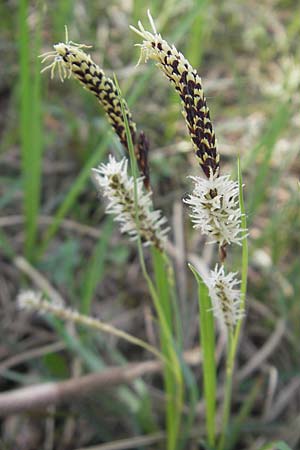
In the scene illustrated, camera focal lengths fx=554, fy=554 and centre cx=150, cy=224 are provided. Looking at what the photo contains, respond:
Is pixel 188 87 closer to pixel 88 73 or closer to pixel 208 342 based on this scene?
pixel 88 73

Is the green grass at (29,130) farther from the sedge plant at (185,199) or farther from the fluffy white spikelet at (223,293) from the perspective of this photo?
the fluffy white spikelet at (223,293)

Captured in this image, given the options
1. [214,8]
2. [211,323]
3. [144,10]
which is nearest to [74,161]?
[144,10]

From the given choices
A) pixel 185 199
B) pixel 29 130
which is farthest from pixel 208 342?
pixel 29 130

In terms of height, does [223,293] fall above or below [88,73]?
below

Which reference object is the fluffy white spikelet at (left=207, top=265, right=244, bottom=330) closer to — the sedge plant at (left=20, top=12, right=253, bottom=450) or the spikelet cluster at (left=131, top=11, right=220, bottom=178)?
the sedge plant at (left=20, top=12, right=253, bottom=450)

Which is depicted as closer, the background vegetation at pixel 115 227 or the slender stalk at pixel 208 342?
the slender stalk at pixel 208 342

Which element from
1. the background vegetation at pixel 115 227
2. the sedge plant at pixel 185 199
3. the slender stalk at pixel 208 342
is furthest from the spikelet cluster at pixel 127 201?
the background vegetation at pixel 115 227
